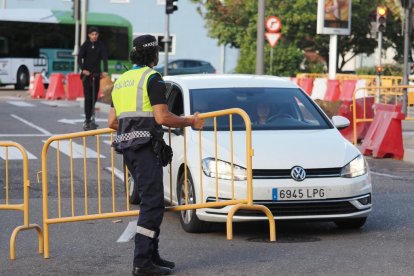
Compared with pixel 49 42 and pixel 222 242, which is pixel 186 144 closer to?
pixel 222 242

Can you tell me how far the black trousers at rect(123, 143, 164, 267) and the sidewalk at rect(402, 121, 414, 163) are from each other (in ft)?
35.3

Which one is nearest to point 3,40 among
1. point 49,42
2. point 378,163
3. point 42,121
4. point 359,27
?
point 49,42

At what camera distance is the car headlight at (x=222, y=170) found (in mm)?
9539

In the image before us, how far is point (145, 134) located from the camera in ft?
26.1

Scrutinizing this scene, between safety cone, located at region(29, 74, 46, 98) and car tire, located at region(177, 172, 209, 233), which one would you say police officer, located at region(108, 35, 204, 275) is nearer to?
car tire, located at region(177, 172, 209, 233)

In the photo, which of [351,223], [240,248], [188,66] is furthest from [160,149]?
[188,66]

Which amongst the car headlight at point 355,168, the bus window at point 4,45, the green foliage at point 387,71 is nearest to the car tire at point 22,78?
the bus window at point 4,45

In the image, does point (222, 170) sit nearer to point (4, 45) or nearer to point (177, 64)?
point (4, 45)

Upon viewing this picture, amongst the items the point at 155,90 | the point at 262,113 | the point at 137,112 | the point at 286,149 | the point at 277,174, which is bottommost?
the point at 277,174

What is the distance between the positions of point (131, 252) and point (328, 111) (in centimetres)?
1359

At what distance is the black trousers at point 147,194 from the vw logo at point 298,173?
1986 millimetres

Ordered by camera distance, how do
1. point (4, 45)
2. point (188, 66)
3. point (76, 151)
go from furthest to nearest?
point (188, 66)
point (4, 45)
point (76, 151)

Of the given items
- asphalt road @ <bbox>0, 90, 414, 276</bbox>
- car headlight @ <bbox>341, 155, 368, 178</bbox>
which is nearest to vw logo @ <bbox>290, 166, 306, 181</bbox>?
car headlight @ <bbox>341, 155, 368, 178</bbox>

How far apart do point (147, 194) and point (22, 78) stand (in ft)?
134
